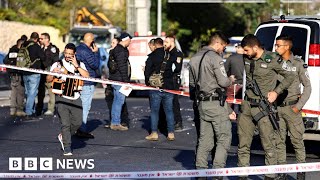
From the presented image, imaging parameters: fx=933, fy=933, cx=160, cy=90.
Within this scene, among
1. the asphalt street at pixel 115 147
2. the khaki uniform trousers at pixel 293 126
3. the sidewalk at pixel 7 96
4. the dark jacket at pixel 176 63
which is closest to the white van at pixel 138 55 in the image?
the sidewalk at pixel 7 96

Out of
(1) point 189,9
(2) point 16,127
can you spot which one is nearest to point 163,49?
(2) point 16,127

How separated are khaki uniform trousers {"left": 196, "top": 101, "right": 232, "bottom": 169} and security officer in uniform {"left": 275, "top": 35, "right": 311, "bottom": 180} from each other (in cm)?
82

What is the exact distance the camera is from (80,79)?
44.8 ft

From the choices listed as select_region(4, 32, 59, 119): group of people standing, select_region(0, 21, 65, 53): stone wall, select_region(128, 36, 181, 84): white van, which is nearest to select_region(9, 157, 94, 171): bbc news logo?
select_region(4, 32, 59, 119): group of people standing

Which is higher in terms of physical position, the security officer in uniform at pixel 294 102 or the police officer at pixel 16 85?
the security officer in uniform at pixel 294 102

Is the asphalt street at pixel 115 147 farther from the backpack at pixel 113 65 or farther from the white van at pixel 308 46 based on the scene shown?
the backpack at pixel 113 65

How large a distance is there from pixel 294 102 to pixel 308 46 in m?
2.01

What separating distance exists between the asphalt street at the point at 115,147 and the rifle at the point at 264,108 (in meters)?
1.41

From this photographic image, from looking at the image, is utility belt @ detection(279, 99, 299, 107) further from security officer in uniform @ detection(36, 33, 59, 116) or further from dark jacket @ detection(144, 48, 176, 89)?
security officer in uniform @ detection(36, 33, 59, 116)

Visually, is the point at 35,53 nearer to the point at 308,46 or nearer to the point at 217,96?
the point at 308,46

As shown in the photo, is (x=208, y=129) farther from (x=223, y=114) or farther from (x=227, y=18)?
(x=227, y=18)

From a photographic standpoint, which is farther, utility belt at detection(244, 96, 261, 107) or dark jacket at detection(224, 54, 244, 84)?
dark jacket at detection(224, 54, 244, 84)

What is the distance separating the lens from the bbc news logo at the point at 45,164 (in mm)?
12602

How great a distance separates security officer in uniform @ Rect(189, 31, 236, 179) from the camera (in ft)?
35.7
